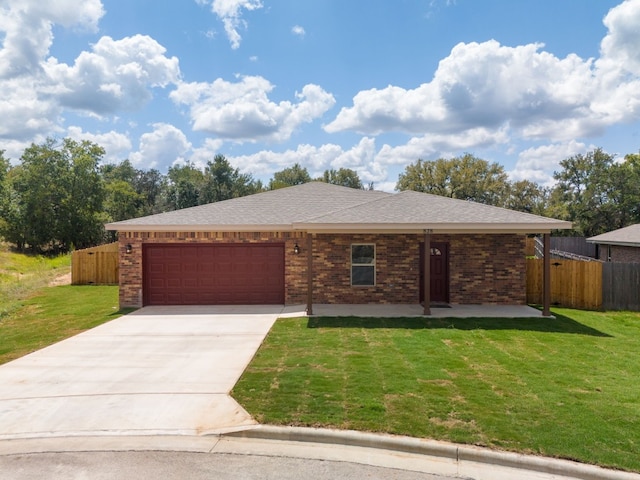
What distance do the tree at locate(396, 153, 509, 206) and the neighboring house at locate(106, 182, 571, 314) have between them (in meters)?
37.1

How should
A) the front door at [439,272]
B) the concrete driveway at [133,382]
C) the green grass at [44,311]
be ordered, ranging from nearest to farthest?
the concrete driveway at [133,382], the green grass at [44,311], the front door at [439,272]

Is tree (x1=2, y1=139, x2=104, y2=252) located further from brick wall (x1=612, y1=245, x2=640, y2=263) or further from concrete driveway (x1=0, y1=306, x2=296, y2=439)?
brick wall (x1=612, y1=245, x2=640, y2=263)

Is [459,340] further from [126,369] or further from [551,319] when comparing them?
[126,369]

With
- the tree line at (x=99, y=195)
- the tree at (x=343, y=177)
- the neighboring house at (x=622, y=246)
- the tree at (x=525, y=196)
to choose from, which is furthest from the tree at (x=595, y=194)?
the tree at (x=343, y=177)

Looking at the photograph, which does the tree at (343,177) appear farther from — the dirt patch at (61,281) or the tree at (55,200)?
the dirt patch at (61,281)

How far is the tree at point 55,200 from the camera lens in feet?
121

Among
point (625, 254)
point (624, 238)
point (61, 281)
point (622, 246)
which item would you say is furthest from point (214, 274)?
point (622, 246)

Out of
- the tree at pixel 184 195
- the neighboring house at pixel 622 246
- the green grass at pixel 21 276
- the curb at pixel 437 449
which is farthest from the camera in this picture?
the tree at pixel 184 195

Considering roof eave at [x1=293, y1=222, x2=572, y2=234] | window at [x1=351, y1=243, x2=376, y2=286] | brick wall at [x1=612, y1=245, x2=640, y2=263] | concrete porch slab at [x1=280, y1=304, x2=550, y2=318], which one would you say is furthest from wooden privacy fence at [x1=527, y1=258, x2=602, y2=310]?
brick wall at [x1=612, y1=245, x2=640, y2=263]

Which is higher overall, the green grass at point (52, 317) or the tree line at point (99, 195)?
the tree line at point (99, 195)

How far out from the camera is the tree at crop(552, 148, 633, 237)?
38875 mm

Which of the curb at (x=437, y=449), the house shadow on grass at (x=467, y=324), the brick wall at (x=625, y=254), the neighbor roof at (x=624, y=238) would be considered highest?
the neighbor roof at (x=624, y=238)

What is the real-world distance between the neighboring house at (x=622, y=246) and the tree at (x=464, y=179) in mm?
25293

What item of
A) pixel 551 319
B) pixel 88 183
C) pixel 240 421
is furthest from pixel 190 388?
pixel 88 183
